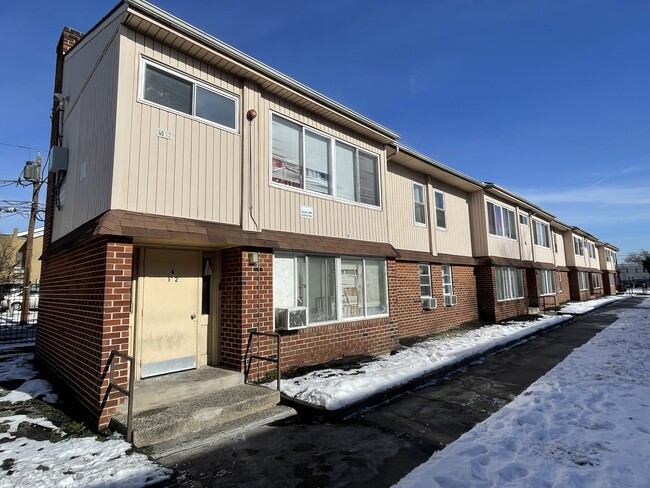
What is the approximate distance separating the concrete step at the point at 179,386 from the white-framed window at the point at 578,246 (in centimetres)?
3073

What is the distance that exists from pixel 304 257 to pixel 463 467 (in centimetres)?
467

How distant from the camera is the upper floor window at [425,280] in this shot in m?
12.4

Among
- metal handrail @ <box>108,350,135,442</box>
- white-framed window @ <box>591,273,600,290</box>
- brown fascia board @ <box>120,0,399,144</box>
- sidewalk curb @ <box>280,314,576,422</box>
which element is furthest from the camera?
white-framed window @ <box>591,273,600,290</box>

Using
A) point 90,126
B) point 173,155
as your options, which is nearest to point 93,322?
point 173,155

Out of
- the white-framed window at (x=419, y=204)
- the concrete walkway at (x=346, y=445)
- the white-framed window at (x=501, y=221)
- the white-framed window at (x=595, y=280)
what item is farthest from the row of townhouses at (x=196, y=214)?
the white-framed window at (x=595, y=280)

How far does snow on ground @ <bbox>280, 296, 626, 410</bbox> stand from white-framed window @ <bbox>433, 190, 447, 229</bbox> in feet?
14.3

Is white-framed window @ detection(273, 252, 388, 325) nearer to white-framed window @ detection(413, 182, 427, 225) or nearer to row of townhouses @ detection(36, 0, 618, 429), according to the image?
row of townhouses @ detection(36, 0, 618, 429)

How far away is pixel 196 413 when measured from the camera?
183 inches

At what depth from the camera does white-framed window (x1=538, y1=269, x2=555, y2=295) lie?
811 inches

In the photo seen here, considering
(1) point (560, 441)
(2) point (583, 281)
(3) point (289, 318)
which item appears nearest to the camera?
(1) point (560, 441)

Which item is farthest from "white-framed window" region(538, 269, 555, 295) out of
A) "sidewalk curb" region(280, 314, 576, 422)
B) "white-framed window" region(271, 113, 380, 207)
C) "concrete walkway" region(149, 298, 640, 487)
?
"concrete walkway" region(149, 298, 640, 487)

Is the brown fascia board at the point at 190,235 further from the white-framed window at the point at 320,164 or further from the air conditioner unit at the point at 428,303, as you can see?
Result: the air conditioner unit at the point at 428,303

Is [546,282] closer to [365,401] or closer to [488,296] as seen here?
[488,296]

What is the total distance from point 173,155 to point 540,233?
22.6m
